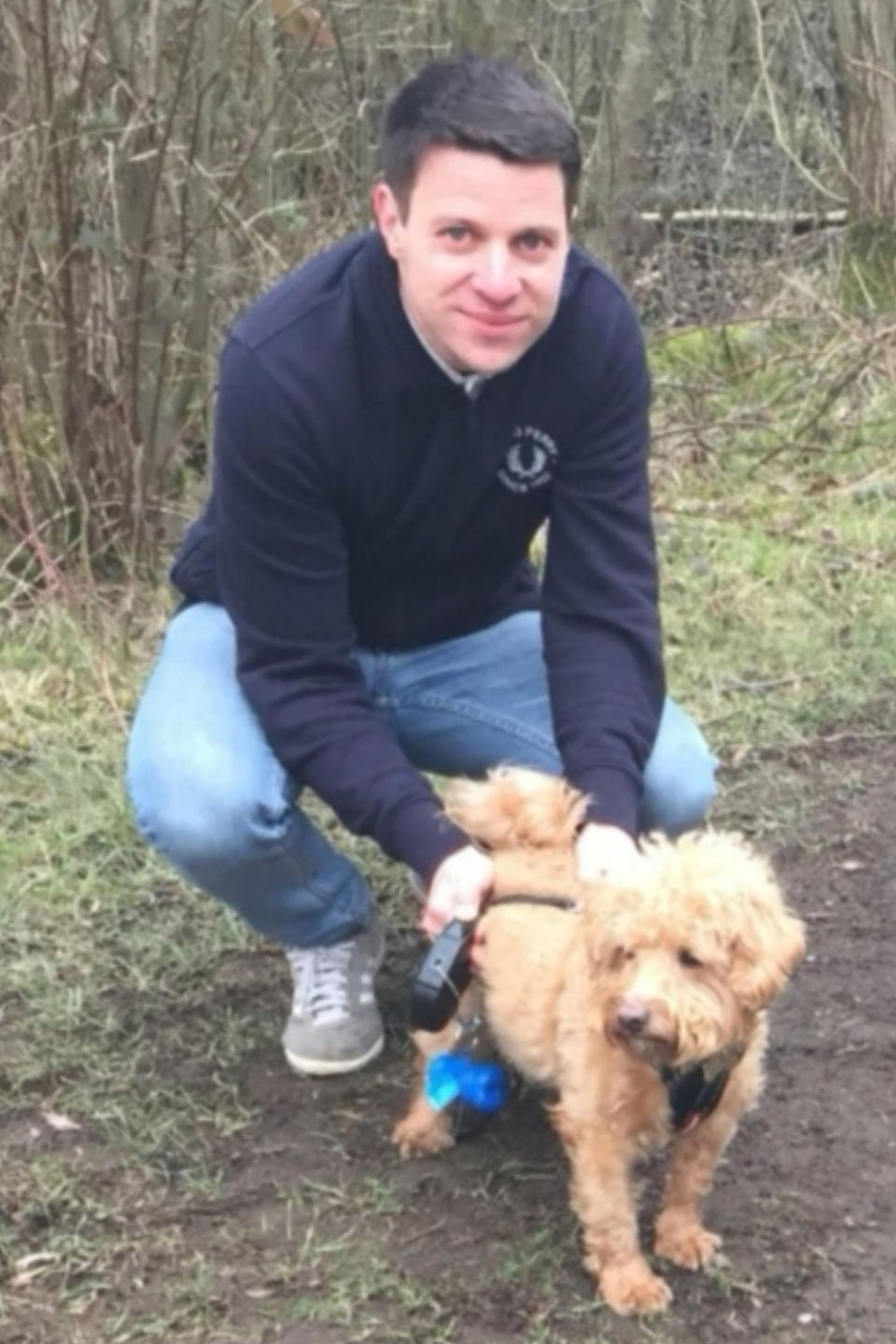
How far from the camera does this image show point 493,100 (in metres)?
3.06

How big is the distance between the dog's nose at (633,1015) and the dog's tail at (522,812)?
0.56 meters

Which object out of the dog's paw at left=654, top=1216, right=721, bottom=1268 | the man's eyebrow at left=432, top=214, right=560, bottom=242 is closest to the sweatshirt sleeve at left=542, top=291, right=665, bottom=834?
the man's eyebrow at left=432, top=214, right=560, bottom=242

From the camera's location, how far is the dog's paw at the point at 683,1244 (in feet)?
10.2

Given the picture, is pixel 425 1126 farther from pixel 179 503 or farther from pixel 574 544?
Result: pixel 179 503

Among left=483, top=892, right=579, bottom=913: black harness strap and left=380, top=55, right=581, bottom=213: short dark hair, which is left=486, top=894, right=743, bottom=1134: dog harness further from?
left=380, top=55, right=581, bottom=213: short dark hair

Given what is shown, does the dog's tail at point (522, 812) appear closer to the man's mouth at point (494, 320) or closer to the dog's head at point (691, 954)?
the dog's head at point (691, 954)

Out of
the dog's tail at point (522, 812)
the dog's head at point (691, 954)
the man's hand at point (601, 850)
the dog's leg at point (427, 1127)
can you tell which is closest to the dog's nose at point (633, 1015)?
the dog's head at point (691, 954)

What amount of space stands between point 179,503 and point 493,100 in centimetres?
321

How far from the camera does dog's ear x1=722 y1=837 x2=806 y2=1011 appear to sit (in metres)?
2.72

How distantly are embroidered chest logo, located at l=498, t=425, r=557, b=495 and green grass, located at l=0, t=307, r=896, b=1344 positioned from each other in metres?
1.10

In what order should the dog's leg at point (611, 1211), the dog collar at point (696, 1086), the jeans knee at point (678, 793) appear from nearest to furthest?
the dog collar at point (696, 1086), the dog's leg at point (611, 1211), the jeans knee at point (678, 793)

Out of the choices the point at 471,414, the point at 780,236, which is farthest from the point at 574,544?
the point at 780,236

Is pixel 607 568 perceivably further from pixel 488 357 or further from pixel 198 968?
pixel 198 968

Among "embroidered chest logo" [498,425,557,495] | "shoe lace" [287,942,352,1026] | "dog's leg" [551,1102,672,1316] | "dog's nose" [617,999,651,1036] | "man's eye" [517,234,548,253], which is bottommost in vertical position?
"shoe lace" [287,942,352,1026]
